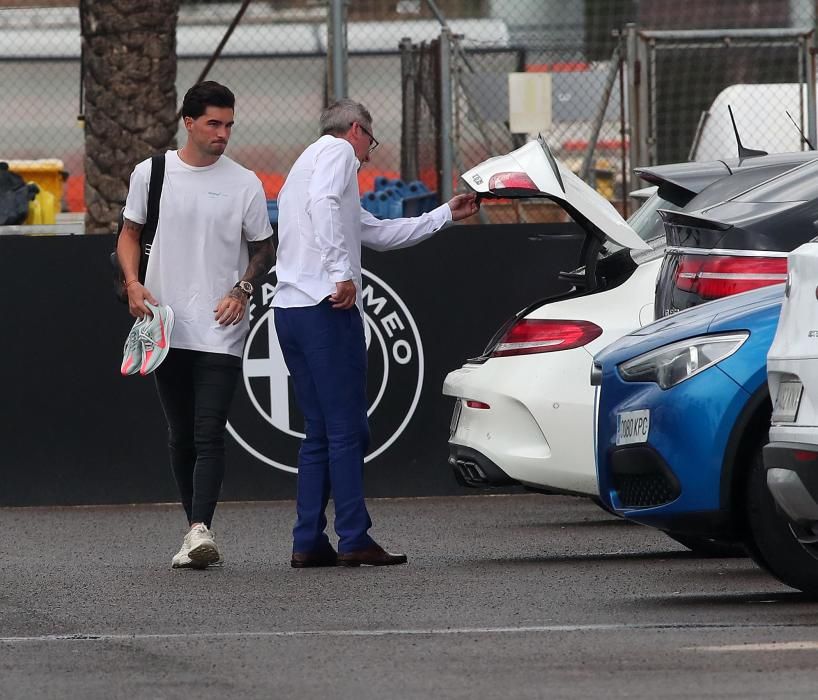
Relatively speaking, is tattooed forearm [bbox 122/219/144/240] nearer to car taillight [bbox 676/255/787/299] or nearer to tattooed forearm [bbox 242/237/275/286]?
tattooed forearm [bbox 242/237/275/286]

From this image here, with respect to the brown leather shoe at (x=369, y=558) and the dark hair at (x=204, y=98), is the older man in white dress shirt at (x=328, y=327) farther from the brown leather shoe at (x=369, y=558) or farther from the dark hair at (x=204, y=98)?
the dark hair at (x=204, y=98)

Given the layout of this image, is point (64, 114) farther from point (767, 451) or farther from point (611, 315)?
point (767, 451)

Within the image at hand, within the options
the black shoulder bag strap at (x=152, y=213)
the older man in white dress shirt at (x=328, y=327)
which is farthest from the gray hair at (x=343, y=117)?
the black shoulder bag strap at (x=152, y=213)

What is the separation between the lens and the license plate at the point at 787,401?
19.0 feet

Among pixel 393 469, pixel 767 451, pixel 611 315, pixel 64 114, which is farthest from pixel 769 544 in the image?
pixel 64 114

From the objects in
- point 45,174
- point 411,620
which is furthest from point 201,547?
point 45,174

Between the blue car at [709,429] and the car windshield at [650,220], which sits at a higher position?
the car windshield at [650,220]

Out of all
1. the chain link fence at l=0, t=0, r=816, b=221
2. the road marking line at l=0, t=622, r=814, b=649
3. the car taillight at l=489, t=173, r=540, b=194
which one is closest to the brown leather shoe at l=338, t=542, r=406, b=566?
the car taillight at l=489, t=173, r=540, b=194

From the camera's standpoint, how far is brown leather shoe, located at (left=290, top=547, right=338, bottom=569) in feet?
25.9

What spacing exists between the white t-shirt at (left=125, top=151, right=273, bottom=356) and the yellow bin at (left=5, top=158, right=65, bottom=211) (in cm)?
792

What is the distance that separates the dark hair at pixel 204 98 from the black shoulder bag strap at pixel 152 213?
0.73 ft

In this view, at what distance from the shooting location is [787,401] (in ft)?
19.1

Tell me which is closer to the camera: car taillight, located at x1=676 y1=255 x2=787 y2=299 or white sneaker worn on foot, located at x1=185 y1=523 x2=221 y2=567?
car taillight, located at x1=676 y1=255 x2=787 y2=299

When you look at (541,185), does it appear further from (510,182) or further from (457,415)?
(457,415)
